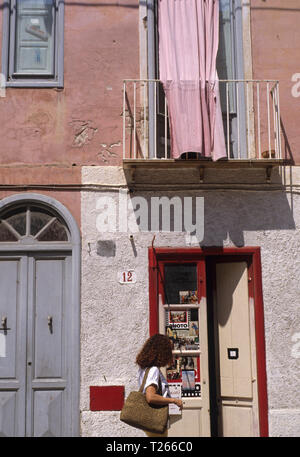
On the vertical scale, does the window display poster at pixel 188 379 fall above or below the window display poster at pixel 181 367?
below

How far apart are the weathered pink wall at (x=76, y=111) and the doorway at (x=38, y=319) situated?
1.30 feet

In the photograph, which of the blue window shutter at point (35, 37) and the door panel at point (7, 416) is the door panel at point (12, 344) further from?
the blue window shutter at point (35, 37)

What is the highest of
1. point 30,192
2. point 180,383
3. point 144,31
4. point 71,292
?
point 144,31

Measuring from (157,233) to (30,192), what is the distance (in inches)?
66.8

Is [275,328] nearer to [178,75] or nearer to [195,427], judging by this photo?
[195,427]

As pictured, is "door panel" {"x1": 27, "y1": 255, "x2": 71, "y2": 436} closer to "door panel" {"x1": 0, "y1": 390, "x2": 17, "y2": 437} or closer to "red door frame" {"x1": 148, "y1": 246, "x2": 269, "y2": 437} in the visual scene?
"door panel" {"x1": 0, "y1": 390, "x2": 17, "y2": 437}

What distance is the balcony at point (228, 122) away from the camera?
782cm

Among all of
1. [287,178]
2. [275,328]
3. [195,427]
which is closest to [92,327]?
[195,427]

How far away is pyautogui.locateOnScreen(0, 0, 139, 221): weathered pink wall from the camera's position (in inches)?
305

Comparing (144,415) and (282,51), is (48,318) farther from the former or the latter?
(282,51)

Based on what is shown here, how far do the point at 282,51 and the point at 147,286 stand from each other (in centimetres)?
364

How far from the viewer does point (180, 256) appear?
7.66 metres

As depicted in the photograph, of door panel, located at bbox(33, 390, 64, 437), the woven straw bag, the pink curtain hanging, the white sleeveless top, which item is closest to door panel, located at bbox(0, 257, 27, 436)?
door panel, located at bbox(33, 390, 64, 437)

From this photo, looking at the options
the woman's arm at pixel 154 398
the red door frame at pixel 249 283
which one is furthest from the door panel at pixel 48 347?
the woman's arm at pixel 154 398
